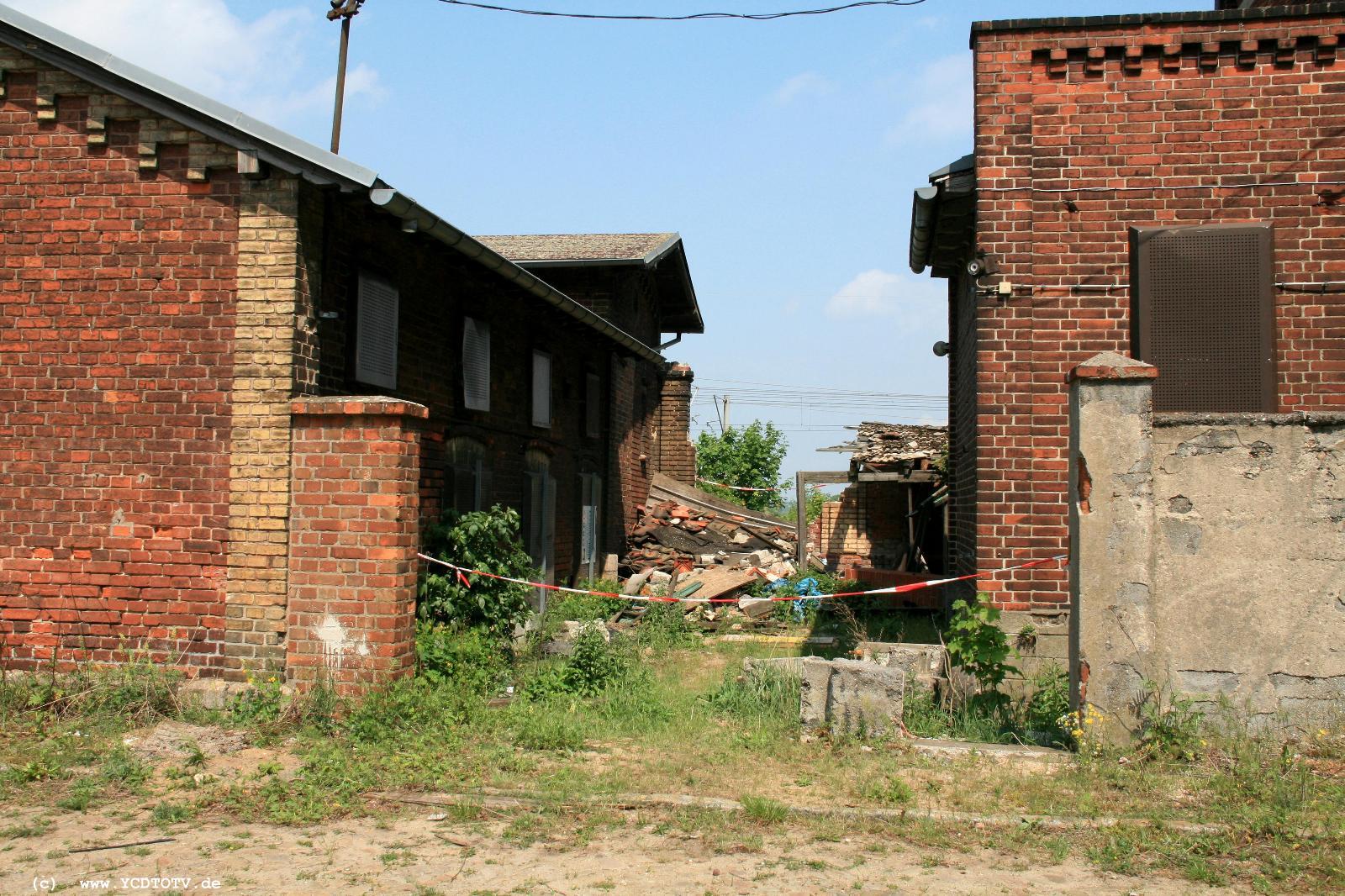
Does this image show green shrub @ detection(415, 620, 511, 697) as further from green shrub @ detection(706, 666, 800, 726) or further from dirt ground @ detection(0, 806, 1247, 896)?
dirt ground @ detection(0, 806, 1247, 896)

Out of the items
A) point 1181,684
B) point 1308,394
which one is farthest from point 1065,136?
point 1181,684

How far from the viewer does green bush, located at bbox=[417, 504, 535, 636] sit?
8078 mm

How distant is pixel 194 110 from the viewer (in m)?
7.23

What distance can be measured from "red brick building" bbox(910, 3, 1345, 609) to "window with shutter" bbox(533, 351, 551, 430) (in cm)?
606

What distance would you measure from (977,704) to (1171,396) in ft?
9.48

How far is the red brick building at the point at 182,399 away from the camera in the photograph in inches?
279

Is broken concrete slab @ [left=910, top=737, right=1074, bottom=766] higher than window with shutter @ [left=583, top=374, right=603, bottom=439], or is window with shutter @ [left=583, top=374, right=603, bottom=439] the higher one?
window with shutter @ [left=583, top=374, right=603, bottom=439]

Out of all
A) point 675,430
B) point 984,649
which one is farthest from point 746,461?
point 984,649

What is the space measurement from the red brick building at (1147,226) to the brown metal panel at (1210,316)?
0.01 metres

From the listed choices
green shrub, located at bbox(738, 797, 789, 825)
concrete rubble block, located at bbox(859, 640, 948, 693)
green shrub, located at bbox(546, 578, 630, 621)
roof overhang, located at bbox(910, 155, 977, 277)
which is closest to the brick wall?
roof overhang, located at bbox(910, 155, 977, 277)

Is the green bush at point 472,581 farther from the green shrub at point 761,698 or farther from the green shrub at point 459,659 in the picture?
the green shrub at point 761,698

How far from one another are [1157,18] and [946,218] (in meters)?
2.19

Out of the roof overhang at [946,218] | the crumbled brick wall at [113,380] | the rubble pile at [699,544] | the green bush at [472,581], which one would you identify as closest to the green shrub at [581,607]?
the rubble pile at [699,544]

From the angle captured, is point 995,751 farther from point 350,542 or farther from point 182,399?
point 182,399
